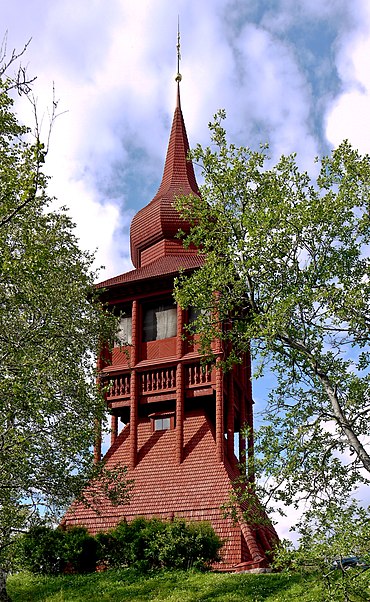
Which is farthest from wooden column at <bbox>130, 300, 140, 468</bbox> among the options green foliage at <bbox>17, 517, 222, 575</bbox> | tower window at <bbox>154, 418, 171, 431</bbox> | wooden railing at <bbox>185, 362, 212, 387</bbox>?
green foliage at <bbox>17, 517, 222, 575</bbox>

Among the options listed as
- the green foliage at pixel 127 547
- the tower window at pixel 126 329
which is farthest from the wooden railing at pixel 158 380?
the green foliage at pixel 127 547

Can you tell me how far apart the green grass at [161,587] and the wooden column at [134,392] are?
5805 mm

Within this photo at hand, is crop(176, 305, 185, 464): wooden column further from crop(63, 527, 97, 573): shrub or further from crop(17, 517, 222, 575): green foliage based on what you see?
crop(63, 527, 97, 573): shrub

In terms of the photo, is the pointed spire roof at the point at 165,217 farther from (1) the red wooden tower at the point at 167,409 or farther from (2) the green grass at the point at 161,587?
(2) the green grass at the point at 161,587

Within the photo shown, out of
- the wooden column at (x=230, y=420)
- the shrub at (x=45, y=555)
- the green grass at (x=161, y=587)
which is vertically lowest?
the green grass at (x=161, y=587)

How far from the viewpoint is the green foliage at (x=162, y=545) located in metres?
21.9

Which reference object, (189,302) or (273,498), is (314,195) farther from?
(273,498)

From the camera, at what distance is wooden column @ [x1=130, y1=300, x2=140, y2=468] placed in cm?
2753

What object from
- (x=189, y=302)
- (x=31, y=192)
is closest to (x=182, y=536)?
(x=189, y=302)

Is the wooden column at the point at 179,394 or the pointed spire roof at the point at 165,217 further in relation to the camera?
the pointed spire roof at the point at 165,217

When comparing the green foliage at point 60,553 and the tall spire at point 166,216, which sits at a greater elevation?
the tall spire at point 166,216

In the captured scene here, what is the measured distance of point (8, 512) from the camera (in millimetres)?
16859

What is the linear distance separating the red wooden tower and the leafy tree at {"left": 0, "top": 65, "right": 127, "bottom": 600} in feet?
19.4

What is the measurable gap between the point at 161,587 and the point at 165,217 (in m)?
16.9
